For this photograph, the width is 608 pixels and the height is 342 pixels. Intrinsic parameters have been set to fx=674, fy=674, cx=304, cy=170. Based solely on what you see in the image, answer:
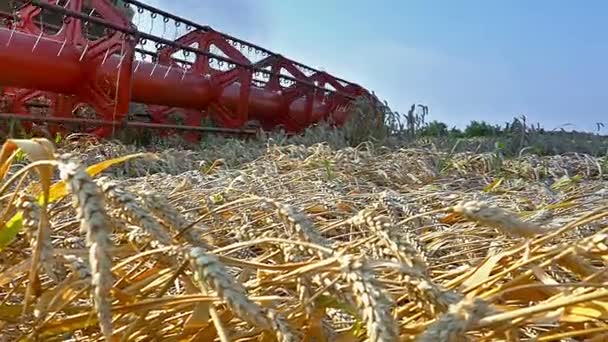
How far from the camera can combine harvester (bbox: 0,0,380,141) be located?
428 centimetres

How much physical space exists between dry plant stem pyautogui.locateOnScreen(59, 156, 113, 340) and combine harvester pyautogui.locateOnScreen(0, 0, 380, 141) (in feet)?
11.7

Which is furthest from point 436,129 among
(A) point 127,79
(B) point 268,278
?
(B) point 268,278

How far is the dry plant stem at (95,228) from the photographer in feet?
1.22

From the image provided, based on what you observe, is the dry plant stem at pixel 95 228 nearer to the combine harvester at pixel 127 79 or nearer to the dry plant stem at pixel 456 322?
the dry plant stem at pixel 456 322

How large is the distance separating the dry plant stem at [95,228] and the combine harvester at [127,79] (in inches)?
140

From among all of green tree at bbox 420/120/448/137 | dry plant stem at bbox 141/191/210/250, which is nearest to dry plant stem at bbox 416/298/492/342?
dry plant stem at bbox 141/191/210/250

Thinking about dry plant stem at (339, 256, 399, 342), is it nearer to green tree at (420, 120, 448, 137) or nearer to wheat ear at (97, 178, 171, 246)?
wheat ear at (97, 178, 171, 246)

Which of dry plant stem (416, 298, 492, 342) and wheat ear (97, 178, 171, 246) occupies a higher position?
wheat ear (97, 178, 171, 246)

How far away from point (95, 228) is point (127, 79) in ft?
14.6

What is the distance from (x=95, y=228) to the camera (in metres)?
0.37

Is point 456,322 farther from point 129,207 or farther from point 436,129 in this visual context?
point 436,129

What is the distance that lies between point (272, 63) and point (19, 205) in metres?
6.92

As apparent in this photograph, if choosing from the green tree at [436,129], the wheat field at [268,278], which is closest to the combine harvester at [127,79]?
the green tree at [436,129]

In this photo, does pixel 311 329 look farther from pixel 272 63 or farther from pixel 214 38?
pixel 272 63
